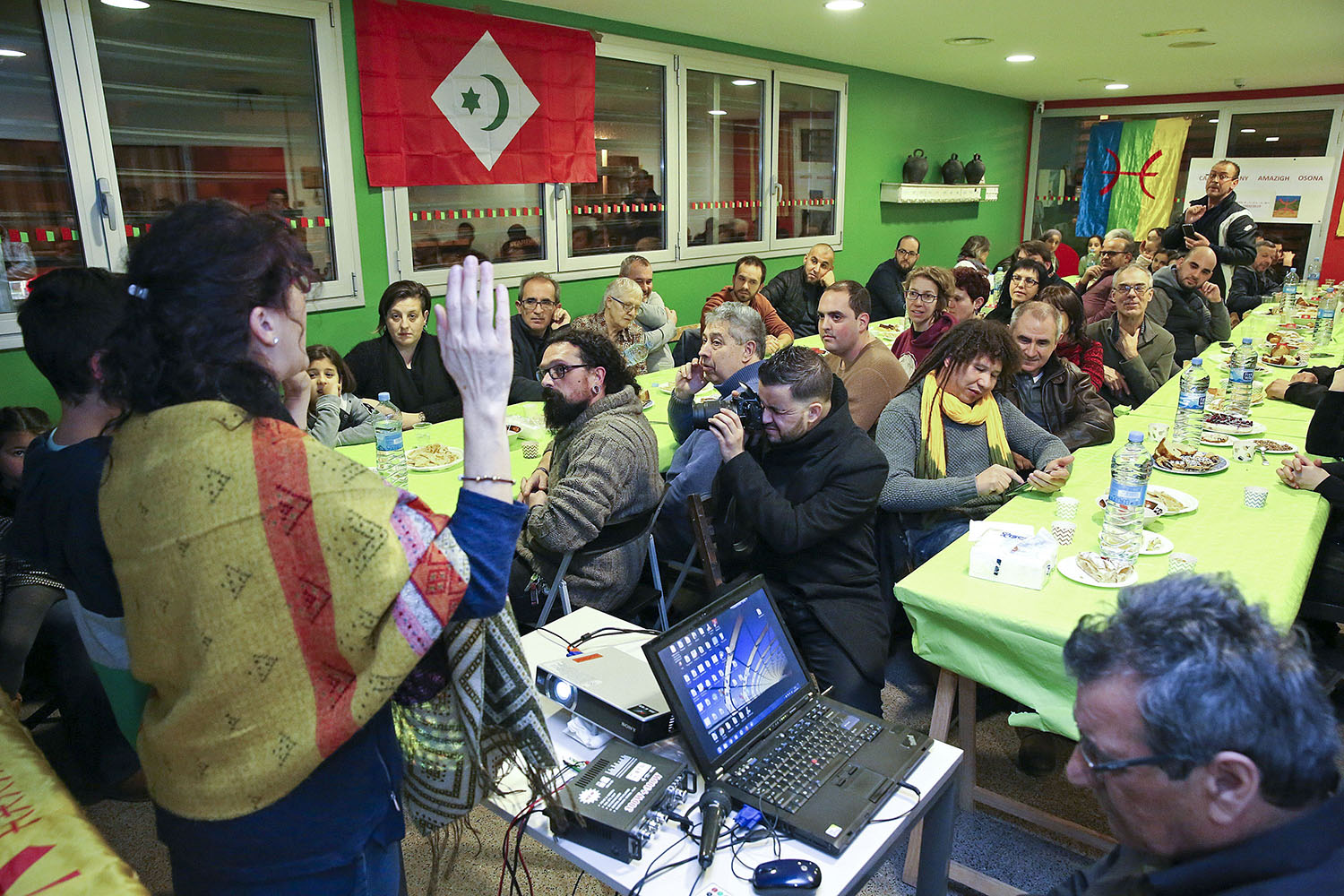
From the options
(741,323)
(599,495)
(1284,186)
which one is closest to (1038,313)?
(741,323)

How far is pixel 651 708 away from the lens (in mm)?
1477

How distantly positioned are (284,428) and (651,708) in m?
0.82

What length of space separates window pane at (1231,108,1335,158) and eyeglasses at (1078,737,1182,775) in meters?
11.1

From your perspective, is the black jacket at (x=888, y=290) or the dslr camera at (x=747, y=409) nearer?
the dslr camera at (x=747, y=409)

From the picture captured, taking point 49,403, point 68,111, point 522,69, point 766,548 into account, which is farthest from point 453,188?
point 766,548

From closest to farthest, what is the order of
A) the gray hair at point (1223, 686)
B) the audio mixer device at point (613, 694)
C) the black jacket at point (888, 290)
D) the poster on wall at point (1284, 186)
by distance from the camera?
the gray hair at point (1223, 686) → the audio mixer device at point (613, 694) → the black jacket at point (888, 290) → the poster on wall at point (1284, 186)

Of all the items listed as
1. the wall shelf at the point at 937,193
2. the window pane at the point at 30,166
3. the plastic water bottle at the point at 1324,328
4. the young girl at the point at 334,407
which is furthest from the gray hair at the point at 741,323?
the wall shelf at the point at 937,193

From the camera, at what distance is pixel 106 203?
11.6 ft

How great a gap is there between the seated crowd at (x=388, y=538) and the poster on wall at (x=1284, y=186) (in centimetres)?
870

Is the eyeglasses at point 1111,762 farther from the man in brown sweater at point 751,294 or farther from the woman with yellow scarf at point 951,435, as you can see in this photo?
the man in brown sweater at point 751,294

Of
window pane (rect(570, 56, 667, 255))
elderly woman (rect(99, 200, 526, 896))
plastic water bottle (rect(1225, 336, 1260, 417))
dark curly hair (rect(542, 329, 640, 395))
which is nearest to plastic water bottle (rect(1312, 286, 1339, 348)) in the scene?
plastic water bottle (rect(1225, 336, 1260, 417))

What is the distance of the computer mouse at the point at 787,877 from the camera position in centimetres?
117

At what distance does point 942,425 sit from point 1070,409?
0.76m

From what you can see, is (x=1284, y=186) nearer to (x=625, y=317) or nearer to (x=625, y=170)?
(x=625, y=170)
